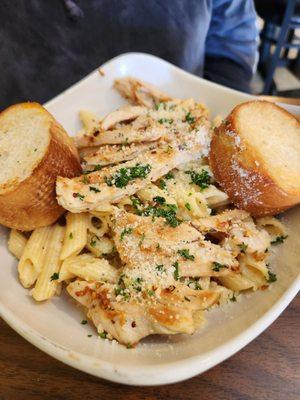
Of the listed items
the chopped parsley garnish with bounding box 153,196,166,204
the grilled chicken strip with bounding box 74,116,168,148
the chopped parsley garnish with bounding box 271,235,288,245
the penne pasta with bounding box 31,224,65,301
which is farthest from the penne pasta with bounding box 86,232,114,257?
the chopped parsley garnish with bounding box 271,235,288,245

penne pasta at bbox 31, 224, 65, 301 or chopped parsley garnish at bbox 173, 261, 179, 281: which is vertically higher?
chopped parsley garnish at bbox 173, 261, 179, 281

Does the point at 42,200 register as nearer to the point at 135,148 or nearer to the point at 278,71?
the point at 135,148

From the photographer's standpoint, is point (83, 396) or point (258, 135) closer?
point (83, 396)

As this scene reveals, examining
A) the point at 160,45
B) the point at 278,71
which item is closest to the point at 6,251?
the point at 160,45

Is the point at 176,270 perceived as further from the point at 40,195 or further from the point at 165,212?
the point at 40,195

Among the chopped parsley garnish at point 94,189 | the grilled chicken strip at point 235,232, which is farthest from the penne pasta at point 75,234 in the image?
the grilled chicken strip at point 235,232

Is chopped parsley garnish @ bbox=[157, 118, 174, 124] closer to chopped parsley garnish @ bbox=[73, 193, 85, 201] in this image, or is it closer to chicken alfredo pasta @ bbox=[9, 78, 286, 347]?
chicken alfredo pasta @ bbox=[9, 78, 286, 347]

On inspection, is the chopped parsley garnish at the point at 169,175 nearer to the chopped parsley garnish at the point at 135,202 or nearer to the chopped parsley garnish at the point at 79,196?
the chopped parsley garnish at the point at 135,202
